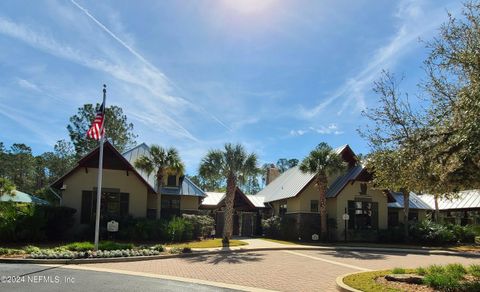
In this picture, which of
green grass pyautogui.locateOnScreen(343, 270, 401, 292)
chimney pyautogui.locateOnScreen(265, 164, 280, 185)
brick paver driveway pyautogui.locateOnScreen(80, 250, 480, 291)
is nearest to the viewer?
green grass pyautogui.locateOnScreen(343, 270, 401, 292)

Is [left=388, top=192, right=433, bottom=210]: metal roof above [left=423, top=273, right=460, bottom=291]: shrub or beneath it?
above

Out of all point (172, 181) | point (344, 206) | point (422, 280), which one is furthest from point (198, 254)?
point (344, 206)

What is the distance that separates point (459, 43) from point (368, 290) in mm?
7282

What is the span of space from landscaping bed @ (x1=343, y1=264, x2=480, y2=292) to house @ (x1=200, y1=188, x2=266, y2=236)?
882 inches

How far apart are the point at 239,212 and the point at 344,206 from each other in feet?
32.1

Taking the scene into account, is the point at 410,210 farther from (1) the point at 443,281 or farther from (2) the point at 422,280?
(1) the point at 443,281

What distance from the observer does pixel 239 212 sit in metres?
37.6

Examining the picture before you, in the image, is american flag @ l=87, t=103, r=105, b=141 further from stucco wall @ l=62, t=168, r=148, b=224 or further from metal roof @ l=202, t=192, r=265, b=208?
metal roof @ l=202, t=192, r=265, b=208

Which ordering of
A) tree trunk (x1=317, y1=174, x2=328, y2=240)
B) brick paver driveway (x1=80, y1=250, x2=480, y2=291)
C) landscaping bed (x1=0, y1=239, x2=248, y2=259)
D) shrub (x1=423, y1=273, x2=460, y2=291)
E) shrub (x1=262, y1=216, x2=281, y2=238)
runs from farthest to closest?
shrub (x1=262, y1=216, x2=281, y2=238) < tree trunk (x1=317, y1=174, x2=328, y2=240) < landscaping bed (x1=0, y1=239, x2=248, y2=259) < brick paver driveway (x1=80, y1=250, x2=480, y2=291) < shrub (x1=423, y1=273, x2=460, y2=291)

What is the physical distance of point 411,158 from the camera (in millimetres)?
11688

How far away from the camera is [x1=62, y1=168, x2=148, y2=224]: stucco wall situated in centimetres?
2698

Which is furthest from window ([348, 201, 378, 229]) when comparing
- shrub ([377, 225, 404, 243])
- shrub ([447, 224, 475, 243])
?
shrub ([447, 224, 475, 243])

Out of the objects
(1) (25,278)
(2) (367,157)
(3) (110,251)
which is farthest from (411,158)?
(3) (110,251)

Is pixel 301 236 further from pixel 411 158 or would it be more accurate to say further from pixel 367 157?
pixel 411 158
